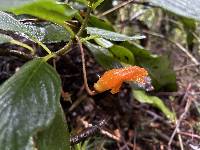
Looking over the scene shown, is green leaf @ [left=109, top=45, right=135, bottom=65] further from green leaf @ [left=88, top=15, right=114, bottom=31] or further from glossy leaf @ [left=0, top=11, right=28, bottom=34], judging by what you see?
glossy leaf @ [left=0, top=11, right=28, bottom=34]

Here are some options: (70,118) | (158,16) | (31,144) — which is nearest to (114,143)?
(70,118)

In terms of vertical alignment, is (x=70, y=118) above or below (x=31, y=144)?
below

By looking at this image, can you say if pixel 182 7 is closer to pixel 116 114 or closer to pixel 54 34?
pixel 54 34

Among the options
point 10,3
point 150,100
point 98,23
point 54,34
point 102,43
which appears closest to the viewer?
point 10,3

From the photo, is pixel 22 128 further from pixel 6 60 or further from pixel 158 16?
pixel 158 16

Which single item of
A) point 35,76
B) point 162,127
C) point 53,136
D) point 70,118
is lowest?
point 162,127

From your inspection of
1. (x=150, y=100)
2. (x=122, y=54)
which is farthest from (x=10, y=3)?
(x=150, y=100)

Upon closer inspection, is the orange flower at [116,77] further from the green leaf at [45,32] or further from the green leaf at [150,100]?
the green leaf at [150,100]
